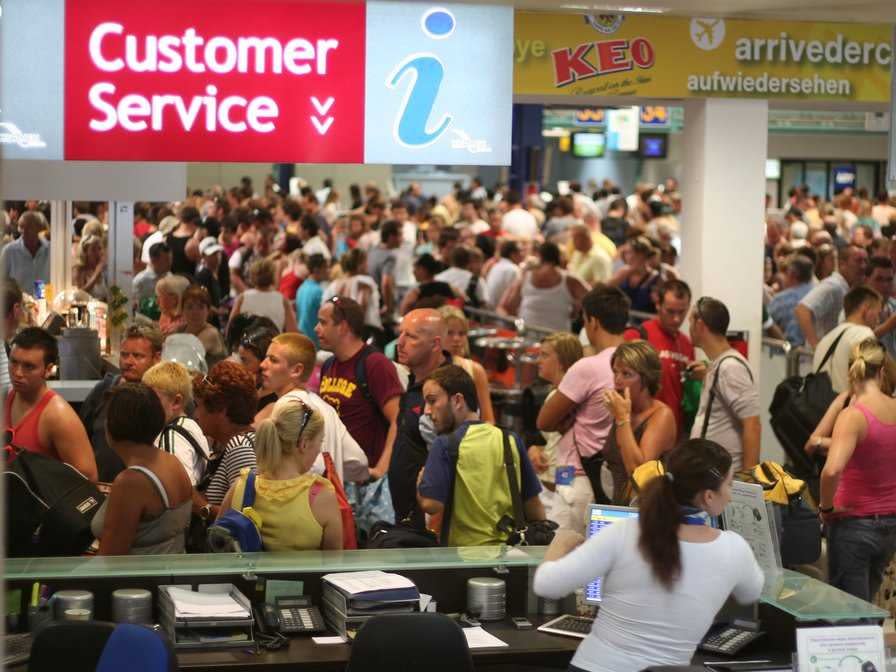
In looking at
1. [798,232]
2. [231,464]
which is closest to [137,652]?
[231,464]

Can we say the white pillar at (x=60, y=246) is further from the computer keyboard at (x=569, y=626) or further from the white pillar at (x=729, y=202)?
the computer keyboard at (x=569, y=626)

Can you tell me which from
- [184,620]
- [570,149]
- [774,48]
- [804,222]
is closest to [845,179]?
[570,149]

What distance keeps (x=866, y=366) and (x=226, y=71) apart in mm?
2871

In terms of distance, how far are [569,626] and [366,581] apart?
0.71 meters

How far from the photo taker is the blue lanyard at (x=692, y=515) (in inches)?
146

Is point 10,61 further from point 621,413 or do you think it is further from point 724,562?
point 724,562

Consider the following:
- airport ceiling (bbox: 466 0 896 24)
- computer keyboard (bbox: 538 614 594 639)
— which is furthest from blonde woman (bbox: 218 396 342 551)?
airport ceiling (bbox: 466 0 896 24)

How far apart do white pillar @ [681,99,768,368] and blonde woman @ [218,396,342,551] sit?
3.93m

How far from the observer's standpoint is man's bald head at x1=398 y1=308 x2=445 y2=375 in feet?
20.3

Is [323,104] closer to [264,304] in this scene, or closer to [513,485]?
[513,485]

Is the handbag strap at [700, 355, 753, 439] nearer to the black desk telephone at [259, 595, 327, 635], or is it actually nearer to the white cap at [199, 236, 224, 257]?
the black desk telephone at [259, 595, 327, 635]

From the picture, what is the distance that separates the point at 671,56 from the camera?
8.03 metres

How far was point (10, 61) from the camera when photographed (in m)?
5.38

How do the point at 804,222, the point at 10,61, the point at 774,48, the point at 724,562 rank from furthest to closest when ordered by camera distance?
the point at 804,222 → the point at 774,48 → the point at 10,61 → the point at 724,562
